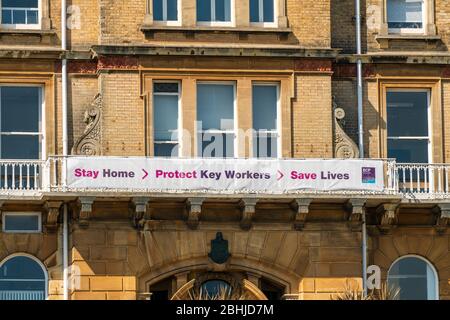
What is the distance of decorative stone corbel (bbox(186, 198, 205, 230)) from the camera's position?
1854 inches

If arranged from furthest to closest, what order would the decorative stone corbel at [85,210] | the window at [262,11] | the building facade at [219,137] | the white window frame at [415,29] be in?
the white window frame at [415,29], the window at [262,11], the building facade at [219,137], the decorative stone corbel at [85,210]

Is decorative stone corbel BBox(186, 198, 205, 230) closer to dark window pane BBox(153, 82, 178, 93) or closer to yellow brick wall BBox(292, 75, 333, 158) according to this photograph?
yellow brick wall BBox(292, 75, 333, 158)

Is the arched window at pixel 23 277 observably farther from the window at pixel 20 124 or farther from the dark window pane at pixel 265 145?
the dark window pane at pixel 265 145

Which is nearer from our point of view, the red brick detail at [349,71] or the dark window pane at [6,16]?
the dark window pane at [6,16]

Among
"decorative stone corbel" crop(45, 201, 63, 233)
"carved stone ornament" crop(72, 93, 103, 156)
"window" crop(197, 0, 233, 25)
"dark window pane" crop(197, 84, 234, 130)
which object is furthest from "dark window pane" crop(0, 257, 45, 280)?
"window" crop(197, 0, 233, 25)

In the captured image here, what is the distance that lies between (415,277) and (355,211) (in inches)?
101

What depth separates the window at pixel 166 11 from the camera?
48719 millimetres

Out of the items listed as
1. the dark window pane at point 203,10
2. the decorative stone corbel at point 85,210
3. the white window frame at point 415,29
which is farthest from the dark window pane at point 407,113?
the decorative stone corbel at point 85,210

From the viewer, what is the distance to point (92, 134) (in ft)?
158

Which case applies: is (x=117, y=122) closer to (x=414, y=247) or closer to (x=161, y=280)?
(x=161, y=280)

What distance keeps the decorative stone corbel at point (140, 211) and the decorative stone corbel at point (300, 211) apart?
135 inches

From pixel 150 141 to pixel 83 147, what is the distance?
5.15 feet

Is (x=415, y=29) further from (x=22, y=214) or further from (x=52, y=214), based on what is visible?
(x=22, y=214)
